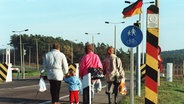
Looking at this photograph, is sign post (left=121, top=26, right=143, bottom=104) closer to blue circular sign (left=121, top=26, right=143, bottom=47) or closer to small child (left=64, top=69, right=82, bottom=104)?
blue circular sign (left=121, top=26, right=143, bottom=47)

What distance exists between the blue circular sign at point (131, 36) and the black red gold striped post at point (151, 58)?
2.37 m

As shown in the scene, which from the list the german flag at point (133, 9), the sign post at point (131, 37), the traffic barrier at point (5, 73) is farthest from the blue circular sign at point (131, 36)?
the traffic barrier at point (5, 73)

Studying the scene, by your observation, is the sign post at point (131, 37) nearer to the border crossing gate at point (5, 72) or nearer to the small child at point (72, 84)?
the small child at point (72, 84)

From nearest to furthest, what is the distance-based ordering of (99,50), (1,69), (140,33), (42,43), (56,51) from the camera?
1. (140,33)
2. (56,51)
3. (1,69)
4. (99,50)
5. (42,43)

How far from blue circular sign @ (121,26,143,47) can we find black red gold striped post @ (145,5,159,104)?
7.77 ft

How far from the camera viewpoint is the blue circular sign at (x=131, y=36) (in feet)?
42.1

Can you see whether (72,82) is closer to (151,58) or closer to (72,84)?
(72,84)

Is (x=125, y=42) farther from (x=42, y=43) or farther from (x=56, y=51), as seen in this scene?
(x=42, y=43)

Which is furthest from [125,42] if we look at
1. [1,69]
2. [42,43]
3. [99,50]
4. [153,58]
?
[42,43]

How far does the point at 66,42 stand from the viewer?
6944 inches

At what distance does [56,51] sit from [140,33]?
330cm

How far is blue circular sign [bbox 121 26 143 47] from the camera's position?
42.1ft

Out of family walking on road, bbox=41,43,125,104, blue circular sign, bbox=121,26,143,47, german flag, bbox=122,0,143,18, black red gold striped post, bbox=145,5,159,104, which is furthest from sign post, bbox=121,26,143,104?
family walking on road, bbox=41,43,125,104

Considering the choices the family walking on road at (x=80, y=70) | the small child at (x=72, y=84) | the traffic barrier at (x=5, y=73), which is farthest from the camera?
the traffic barrier at (x=5, y=73)
